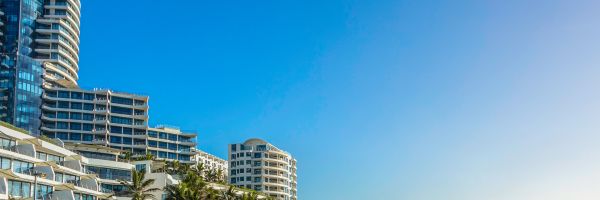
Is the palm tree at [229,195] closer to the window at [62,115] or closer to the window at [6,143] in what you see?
the window at [6,143]

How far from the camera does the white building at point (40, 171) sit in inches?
3199

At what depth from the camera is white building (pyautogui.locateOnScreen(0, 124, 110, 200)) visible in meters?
81.2

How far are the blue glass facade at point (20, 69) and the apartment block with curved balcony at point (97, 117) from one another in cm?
385

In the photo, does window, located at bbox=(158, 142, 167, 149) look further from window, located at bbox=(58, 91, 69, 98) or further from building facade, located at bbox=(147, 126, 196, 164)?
window, located at bbox=(58, 91, 69, 98)

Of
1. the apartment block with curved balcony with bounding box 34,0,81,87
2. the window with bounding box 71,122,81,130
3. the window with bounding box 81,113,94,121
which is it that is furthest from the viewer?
the apartment block with curved balcony with bounding box 34,0,81,87

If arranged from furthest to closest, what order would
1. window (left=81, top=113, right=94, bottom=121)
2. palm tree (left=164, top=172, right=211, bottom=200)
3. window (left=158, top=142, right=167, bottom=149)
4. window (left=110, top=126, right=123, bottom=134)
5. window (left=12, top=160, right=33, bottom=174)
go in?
window (left=158, top=142, right=167, bottom=149)
window (left=110, top=126, right=123, bottom=134)
window (left=81, top=113, right=94, bottom=121)
palm tree (left=164, top=172, right=211, bottom=200)
window (left=12, top=160, right=33, bottom=174)

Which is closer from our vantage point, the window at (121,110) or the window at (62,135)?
the window at (62,135)

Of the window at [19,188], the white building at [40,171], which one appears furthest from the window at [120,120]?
the window at [19,188]

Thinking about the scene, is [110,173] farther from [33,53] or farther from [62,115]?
[33,53]

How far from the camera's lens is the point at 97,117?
17012cm

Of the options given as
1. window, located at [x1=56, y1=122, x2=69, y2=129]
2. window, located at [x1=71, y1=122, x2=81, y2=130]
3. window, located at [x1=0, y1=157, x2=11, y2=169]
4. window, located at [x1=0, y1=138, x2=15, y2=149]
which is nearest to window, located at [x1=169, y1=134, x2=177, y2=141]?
window, located at [x1=71, y1=122, x2=81, y2=130]

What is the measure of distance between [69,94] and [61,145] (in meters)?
69.0

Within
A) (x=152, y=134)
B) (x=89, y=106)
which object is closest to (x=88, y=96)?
(x=89, y=106)

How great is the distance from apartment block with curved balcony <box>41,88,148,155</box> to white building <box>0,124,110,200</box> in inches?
2493
